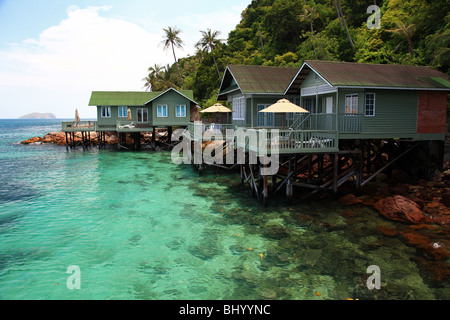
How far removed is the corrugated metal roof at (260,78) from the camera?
2333 centimetres

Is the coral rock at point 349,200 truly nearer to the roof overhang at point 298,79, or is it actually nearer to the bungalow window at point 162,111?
the roof overhang at point 298,79

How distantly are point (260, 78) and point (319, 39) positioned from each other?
60.0 feet

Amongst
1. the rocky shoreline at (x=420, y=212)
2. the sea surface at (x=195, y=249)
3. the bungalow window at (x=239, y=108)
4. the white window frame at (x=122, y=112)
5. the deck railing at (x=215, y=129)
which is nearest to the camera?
the sea surface at (x=195, y=249)

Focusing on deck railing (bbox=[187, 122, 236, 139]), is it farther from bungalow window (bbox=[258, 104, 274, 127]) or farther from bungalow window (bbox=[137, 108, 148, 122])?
bungalow window (bbox=[137, 108, 148, 122])

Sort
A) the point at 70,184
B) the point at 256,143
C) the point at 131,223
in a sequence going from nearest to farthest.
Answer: the point at 131,223
the point at 256,143
the point at 70,184

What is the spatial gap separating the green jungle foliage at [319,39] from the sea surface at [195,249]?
Answer: 53.4 ft

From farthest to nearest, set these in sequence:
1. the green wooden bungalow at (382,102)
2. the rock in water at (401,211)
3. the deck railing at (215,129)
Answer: the deck railing at (215,129)
the green wooden bungalow at (382,102)
the rock in water at (401,211)

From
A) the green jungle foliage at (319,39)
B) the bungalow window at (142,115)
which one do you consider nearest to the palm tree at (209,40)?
the green jungle foliage at (319,39)

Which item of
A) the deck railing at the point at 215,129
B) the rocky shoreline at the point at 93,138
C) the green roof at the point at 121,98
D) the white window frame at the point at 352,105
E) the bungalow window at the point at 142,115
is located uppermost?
the green roof at the point at 121,98

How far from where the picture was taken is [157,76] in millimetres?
66125

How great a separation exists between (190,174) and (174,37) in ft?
147

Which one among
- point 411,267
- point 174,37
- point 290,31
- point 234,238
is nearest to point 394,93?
point 411,267
